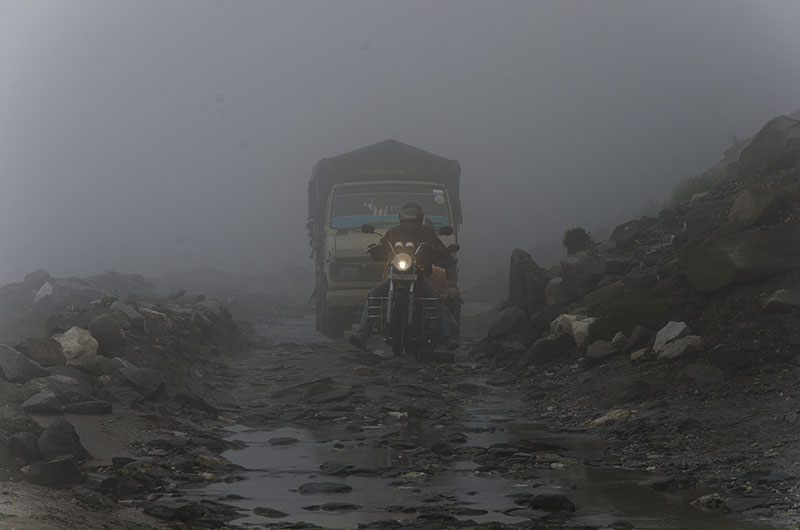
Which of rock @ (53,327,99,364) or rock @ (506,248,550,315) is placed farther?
Answer: rock @ (506,248,550,315)

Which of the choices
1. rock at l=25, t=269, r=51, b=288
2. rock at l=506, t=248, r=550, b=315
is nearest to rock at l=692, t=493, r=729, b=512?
rock at l=506, t=248, r=550, b=315

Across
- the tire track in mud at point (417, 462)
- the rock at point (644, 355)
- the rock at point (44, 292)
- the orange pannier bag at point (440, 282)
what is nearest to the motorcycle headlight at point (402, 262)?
the tire track in mud at point (417, 462)

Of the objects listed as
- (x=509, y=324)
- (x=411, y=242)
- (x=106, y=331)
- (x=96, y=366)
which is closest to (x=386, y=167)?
(x=509, y=324)

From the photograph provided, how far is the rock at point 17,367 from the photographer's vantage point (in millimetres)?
8625

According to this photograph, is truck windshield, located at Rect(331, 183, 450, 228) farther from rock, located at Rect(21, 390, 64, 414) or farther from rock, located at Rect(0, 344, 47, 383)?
rock, located at Rect(21, 390, 64, 414)

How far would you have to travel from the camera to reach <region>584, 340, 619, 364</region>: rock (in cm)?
1112

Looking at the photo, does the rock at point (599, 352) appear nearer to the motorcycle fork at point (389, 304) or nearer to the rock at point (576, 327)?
the rock at point (576, 327)

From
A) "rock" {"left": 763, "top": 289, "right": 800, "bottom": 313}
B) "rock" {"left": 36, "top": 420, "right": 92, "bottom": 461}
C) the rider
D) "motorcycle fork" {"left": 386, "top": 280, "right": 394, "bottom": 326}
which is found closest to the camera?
"rock" {"left": 36, "top": 420, "right": 92, "bottom": 461}

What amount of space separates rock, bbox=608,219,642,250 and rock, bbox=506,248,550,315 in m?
1.28

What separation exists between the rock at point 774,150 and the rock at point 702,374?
510 cm

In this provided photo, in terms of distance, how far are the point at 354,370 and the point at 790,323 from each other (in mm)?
5184

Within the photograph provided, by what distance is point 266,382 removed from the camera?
12.2 m

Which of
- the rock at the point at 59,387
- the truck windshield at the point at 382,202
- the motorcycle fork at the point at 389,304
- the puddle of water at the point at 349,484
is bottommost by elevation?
the puddle of water at the point at 349,484

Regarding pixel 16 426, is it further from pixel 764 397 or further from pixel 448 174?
pixel 448 174
